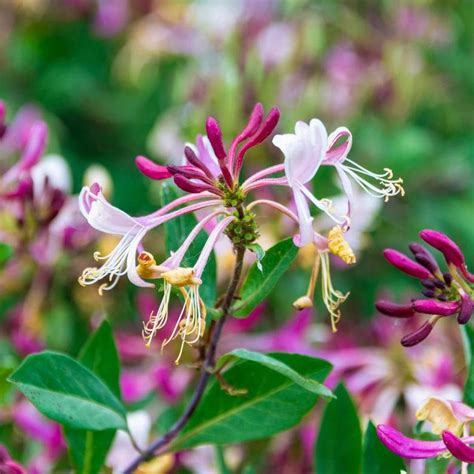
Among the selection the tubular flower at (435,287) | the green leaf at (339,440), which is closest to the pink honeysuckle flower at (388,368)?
the green leaf at (339,440)

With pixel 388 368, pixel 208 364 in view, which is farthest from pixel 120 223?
pixel 388 368

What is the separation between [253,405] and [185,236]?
13 centimetres

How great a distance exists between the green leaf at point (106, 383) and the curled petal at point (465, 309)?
0.86 ft

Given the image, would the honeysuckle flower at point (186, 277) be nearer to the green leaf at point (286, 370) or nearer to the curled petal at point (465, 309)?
the green leaf at point (286, 370)

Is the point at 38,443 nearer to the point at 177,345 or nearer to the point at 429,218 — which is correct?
the point at 177,345

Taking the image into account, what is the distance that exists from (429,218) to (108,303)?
66cm

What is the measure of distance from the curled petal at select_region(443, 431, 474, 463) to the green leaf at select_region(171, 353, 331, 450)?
0.11m

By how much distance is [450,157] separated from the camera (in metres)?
1.68

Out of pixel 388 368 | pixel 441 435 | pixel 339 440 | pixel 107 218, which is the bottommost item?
pixel 388 368

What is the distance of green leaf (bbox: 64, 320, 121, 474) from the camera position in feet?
2.11

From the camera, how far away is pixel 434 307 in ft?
1.75

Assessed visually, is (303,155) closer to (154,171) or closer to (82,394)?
(154,171)

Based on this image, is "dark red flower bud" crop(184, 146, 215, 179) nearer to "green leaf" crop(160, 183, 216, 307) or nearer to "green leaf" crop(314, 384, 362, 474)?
"green leaf" crop(160, 183, 216, 307)

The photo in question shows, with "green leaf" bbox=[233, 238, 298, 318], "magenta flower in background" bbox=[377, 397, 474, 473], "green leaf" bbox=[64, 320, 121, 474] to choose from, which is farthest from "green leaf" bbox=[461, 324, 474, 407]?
"green leaf" bbox=[64, 320, 121, 474]
